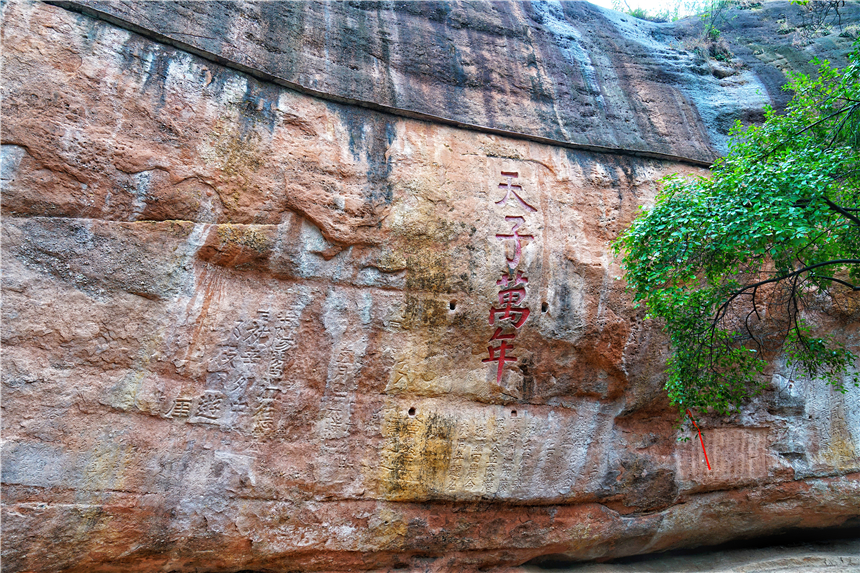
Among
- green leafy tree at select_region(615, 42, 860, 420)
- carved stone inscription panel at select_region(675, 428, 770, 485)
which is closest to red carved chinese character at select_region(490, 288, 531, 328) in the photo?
green leafy tree at select_region(615, 42, 860, 420)

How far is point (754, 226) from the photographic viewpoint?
418 cm

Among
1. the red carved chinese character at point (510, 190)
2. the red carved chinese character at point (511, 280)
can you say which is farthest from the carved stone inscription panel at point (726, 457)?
the red carved chinese character at point (510, 190)

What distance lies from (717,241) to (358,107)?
3705mm

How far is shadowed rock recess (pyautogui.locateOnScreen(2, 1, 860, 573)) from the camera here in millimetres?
4176

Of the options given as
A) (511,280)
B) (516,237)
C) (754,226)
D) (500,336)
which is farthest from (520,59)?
(754,226)

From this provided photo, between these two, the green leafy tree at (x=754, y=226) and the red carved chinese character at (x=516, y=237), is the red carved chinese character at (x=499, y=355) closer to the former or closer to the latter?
the red carved chinese character at (x=516, y=237)

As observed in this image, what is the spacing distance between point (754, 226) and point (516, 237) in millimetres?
2227

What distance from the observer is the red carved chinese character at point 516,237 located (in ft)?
18.3

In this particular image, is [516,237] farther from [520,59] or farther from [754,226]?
[520,59]

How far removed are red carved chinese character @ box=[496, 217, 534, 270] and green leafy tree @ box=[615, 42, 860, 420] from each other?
1016mm

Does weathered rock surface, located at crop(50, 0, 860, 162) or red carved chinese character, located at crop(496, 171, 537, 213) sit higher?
weathered rock surface, located at crop(50, 0, 860, 162)

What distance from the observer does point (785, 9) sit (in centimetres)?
856

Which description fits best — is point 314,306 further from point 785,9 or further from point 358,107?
point 785,9

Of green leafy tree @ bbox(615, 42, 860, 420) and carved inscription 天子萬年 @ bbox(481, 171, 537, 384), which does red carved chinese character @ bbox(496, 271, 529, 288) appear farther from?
green leafy tree @ bbox(615, 42, 860, 420)
